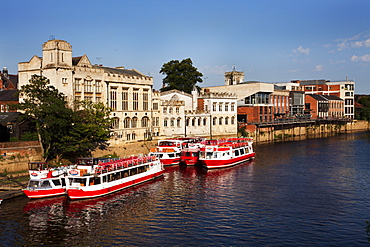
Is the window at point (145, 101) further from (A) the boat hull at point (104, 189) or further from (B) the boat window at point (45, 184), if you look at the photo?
(B) the boat window at point (45, 184)

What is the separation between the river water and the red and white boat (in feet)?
3.20

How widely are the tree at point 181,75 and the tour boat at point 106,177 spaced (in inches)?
2625

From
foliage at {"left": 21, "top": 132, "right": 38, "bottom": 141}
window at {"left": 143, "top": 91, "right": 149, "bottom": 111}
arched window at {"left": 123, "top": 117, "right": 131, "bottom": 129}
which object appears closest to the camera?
foliage at {"left": 21, "top": 132, "right": 38, "bottom": 141}

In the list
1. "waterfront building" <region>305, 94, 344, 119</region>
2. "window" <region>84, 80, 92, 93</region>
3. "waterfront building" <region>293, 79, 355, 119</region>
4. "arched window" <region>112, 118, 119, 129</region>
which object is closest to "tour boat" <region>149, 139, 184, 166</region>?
"arched window" <region>112, 118, 119, 129</region>

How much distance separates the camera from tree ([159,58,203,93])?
417 ft

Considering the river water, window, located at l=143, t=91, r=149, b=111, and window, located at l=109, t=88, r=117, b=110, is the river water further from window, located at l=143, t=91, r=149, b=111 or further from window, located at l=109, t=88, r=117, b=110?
window, located at l=143, t=91, r=149, b=111

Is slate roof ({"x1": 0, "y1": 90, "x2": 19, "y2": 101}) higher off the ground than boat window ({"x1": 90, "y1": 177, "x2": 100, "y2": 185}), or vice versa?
slate roof ({"x1": 0, "y1": 90, "x2": 19, "y2": 101})

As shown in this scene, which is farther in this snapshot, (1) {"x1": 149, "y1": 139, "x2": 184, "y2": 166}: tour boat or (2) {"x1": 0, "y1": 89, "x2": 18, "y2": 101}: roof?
(2) {"x1": 0, "y1": 89, "x2": 18, "y2": 101}: roof

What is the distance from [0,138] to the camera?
66.8 meters

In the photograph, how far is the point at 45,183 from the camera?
166 feet

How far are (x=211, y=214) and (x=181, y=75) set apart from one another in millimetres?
87366

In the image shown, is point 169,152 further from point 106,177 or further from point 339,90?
point 339,90

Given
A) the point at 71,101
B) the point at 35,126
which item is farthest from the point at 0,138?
the point at 71,101

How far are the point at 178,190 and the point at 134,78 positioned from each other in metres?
37.2
